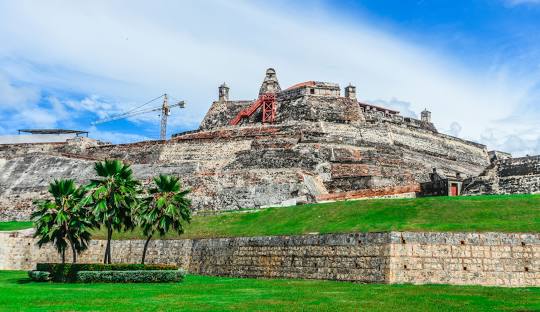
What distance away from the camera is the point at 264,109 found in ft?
211

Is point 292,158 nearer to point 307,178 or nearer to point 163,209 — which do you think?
point 307,178

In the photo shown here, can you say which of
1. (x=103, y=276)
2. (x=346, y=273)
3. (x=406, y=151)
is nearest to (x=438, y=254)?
(x=346, y=273)

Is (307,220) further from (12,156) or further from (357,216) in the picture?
(12,156)

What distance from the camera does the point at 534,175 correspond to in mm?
40594

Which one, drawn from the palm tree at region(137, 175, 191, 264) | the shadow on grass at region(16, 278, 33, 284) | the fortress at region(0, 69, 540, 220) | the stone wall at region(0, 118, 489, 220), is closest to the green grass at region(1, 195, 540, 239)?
the palm tree at region(137, 175, 191, 264)

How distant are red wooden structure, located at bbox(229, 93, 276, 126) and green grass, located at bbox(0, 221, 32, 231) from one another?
2512cm

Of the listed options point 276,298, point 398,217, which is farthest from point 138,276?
point 398,217

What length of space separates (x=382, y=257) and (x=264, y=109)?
39689 millimetres

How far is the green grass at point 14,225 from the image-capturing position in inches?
1759

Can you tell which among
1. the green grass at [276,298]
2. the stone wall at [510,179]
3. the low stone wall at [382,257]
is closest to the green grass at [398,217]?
the low stone wall at [382,257]

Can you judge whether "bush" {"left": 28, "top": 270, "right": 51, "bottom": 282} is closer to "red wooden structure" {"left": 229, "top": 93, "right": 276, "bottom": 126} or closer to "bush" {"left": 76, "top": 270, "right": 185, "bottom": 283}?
"bush" {"left": 76, "top": 270, "right": 185, "bottom": 283}

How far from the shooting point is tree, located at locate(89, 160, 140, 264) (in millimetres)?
32719

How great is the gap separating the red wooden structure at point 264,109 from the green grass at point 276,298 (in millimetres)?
37892

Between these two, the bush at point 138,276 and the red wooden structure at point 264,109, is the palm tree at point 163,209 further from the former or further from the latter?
the red wooden structure at point 264,109
